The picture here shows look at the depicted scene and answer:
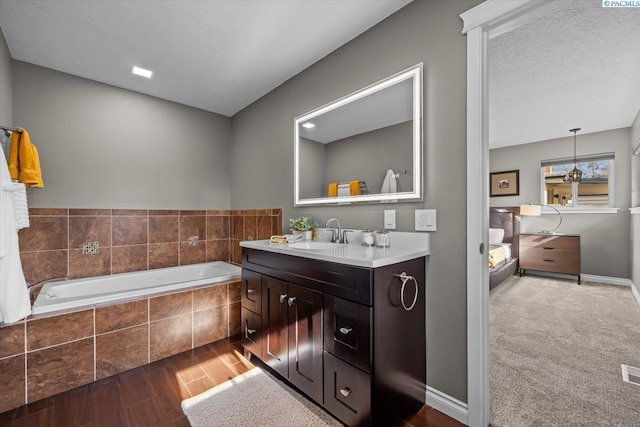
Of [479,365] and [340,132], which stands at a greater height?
[340,132]

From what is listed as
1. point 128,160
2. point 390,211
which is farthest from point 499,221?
point 128,160

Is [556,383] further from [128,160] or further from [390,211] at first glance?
[128,160]

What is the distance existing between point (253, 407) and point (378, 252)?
1153mm

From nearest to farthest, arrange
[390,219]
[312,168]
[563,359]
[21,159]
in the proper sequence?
[390,219], [21,159], [563,359], [312,168]

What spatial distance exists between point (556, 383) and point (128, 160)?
4.06m

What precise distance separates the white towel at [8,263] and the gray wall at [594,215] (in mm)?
6463

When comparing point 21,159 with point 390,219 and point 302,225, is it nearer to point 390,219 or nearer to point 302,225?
point 302,225

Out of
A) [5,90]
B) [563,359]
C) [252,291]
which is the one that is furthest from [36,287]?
[563,359]

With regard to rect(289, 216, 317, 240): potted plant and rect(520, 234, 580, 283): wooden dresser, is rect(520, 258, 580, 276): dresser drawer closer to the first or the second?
rect(520, 234, 580, 283): wooden dresser

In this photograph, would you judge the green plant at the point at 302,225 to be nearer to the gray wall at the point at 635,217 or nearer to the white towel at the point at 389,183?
the white towel at the point at 389,183

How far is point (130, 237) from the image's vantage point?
2.78 m

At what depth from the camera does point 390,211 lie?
174cm

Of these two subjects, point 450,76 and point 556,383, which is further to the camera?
point 556,383

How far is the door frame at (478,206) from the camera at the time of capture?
4.37ft
